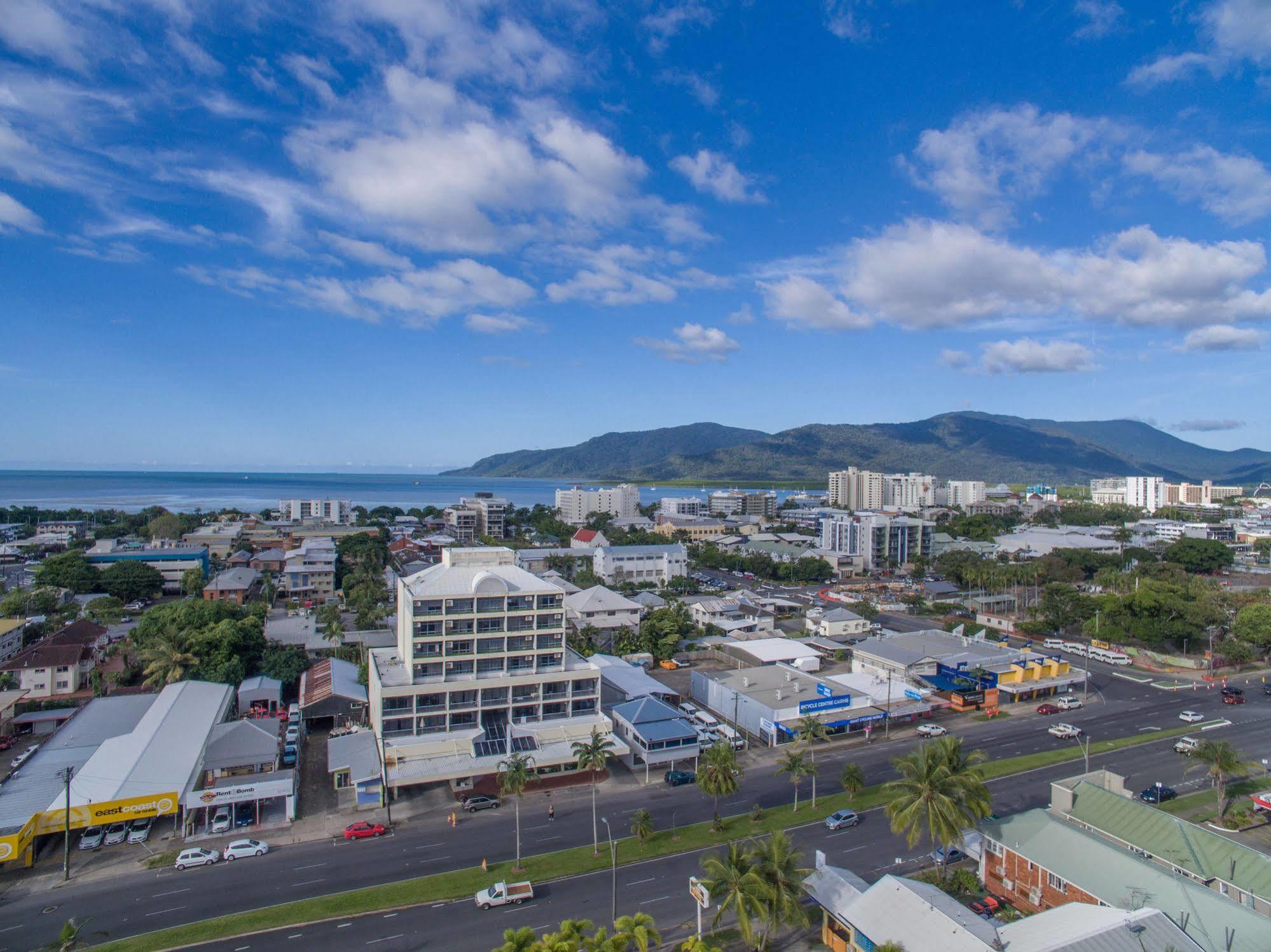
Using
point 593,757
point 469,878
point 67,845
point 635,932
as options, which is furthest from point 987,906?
point 67,845

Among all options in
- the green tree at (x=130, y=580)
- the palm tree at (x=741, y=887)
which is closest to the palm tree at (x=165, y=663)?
the green tree at (x=130, y=580)

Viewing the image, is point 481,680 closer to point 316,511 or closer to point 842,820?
point 842,820

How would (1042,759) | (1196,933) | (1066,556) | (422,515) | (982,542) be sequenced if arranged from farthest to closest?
(422,515)
(982,542)
(1066,556)
(1042,759)
(1196,933)

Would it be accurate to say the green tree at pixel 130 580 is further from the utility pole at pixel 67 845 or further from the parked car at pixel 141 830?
the utility pole at pixel 67 845

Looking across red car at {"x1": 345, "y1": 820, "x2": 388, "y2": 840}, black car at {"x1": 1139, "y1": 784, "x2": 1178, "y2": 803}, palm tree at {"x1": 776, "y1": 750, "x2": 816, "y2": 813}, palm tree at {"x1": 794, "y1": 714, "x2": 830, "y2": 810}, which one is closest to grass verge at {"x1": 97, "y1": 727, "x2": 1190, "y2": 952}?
palm tree at {"x1": 776, "y1": 750, "x2": 816, "y2": 813}

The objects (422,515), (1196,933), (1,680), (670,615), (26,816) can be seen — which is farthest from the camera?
(422,515)

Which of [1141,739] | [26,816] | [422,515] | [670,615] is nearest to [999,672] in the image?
[1141,739]

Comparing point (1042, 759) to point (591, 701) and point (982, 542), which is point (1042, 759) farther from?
point (982, 542)
